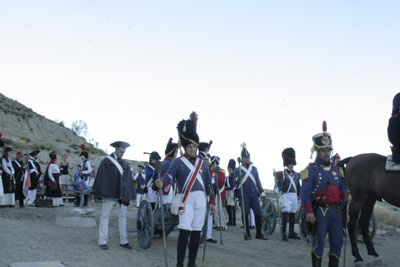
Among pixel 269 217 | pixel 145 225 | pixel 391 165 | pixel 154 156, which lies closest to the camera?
pixel 391 165

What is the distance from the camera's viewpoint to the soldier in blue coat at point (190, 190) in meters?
6.36

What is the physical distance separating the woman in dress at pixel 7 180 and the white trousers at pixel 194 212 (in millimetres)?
9914

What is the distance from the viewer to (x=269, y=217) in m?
11.9

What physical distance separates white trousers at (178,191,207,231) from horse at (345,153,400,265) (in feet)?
10.5

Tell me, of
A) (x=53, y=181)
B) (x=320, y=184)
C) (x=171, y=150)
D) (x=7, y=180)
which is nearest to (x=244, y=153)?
(x=171, y=150)

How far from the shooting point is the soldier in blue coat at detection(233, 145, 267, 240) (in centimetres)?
1062

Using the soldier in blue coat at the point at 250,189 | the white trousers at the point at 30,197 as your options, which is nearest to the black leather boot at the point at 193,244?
the soldier in blue coat at the point at 250,189

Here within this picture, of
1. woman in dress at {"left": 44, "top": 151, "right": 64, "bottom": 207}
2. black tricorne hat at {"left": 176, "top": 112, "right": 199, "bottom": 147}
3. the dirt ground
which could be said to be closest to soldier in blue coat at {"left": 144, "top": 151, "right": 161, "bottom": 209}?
the dirt ground

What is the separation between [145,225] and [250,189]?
10.5 ft

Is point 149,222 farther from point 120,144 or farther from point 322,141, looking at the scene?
point 322,141

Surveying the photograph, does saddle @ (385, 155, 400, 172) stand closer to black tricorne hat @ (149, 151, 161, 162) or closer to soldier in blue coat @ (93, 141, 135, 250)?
soldier in blue coat @ (93, 141, 135, 250)

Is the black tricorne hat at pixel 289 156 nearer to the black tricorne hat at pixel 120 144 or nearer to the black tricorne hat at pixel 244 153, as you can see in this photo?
the black tricorne hat at pixel 244 153

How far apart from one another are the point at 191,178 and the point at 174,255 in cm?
205

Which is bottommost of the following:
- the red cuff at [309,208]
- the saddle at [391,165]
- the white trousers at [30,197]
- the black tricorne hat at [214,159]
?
the white trousers at [30,197]
